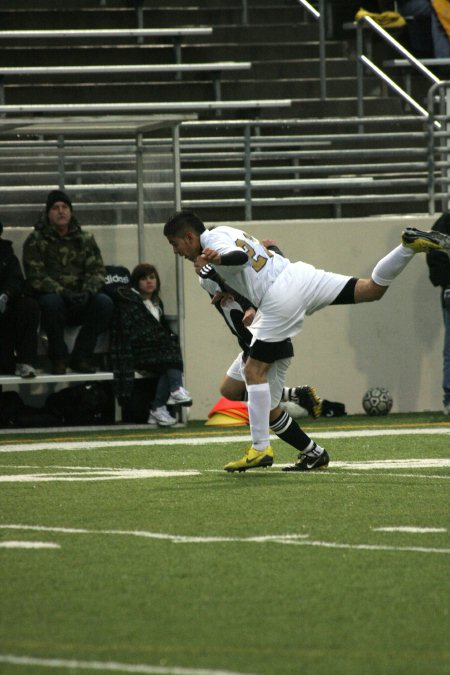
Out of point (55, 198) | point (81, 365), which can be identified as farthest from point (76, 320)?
point (55, 198)

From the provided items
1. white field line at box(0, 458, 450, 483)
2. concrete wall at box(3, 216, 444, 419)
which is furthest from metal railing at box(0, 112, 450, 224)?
white field line at box(0, 458, 450, 483)

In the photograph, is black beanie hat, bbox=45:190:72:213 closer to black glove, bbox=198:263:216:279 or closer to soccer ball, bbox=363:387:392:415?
soccer ball, bbox=363:387:392:415

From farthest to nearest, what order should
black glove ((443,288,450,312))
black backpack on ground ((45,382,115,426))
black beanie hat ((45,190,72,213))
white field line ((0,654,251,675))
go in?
1. black glove ((443,288,450,312))
2. black backpack on ground ((45,382,115,426))
3. black beanie hat ((45,190,72,213))
4. white field line ((0,654,251,675))

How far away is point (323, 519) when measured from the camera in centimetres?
745

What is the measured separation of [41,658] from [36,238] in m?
9.74

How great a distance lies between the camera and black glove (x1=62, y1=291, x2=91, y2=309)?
45.5 feet

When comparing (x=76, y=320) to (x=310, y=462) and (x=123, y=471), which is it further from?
(x=310, y=462)

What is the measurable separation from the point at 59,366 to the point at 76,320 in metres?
0.52

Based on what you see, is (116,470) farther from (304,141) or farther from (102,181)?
(304,141)

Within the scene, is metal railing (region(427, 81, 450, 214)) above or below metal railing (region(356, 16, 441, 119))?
below

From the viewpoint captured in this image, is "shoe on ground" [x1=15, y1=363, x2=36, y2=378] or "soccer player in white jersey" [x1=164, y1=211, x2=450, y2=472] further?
"shoe on ground" [x1=15, y1=363, x2=36, y2=378]

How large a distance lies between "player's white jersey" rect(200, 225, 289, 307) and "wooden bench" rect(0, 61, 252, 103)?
799 centimetres

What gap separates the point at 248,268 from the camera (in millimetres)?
9547

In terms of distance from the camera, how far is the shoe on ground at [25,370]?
13.6 metres
